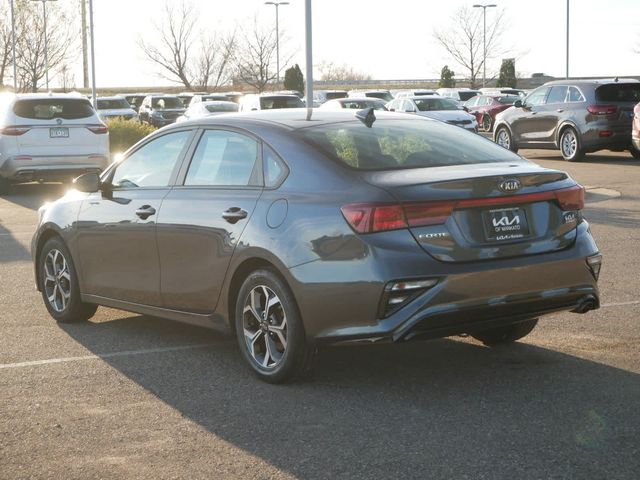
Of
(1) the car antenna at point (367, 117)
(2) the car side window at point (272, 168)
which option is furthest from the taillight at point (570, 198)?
(2) the car side window at point (272, 168)

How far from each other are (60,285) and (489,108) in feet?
116

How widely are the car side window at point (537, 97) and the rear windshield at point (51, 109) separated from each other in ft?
35.6

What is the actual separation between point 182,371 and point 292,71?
65295 millimetres

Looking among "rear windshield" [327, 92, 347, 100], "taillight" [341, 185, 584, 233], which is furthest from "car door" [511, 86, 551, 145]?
"taillight" [341, 185, 584, 233]

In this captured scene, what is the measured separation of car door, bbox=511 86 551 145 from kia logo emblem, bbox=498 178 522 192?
20.8m

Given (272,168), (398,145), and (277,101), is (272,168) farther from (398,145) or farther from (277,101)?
(277,101)

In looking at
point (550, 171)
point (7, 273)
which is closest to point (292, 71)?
point (7, 273)

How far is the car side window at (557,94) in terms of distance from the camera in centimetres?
2566

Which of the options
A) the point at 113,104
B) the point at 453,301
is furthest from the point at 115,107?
the point at 453,301

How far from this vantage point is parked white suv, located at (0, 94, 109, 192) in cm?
1997

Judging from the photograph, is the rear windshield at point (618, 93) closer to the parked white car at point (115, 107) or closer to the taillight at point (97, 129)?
the taillight at point (97, 129)

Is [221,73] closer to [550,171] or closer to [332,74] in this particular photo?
[332,74]

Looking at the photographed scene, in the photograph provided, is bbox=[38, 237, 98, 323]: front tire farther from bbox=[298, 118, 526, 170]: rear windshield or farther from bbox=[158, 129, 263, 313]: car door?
bbox=[298, 118, 526, 170]: rear windshield

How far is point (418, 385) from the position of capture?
6.24m
